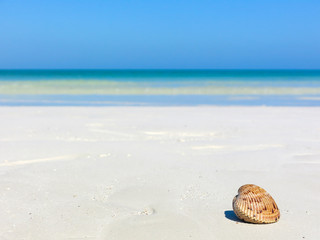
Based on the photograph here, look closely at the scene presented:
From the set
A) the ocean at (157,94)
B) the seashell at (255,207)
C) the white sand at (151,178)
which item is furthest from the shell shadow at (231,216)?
the ocean at (157,94)

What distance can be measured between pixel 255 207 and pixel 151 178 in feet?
5.95

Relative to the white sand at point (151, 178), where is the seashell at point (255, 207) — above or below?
above

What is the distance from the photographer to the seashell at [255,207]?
3395mm

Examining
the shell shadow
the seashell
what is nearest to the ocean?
the shell shadow

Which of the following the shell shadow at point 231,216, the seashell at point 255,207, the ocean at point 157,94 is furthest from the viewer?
the ocean at point 157,94

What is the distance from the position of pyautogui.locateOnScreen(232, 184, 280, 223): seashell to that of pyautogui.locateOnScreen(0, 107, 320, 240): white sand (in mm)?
82

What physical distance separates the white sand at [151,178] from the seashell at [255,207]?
8cm

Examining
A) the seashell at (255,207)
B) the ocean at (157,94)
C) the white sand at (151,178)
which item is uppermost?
the seashell at (255,207)

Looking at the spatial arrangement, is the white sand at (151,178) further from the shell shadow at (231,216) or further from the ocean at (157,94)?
the ocean at (157,94)

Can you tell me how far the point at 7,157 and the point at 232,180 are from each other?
11.1 ft

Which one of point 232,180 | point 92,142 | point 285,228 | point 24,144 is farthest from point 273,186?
point 24,144

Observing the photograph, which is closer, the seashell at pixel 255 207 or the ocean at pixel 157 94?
the seashell at pixel 255 207

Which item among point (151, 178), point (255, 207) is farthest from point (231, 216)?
point (151, 178)

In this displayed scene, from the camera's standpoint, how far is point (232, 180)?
4863mm
